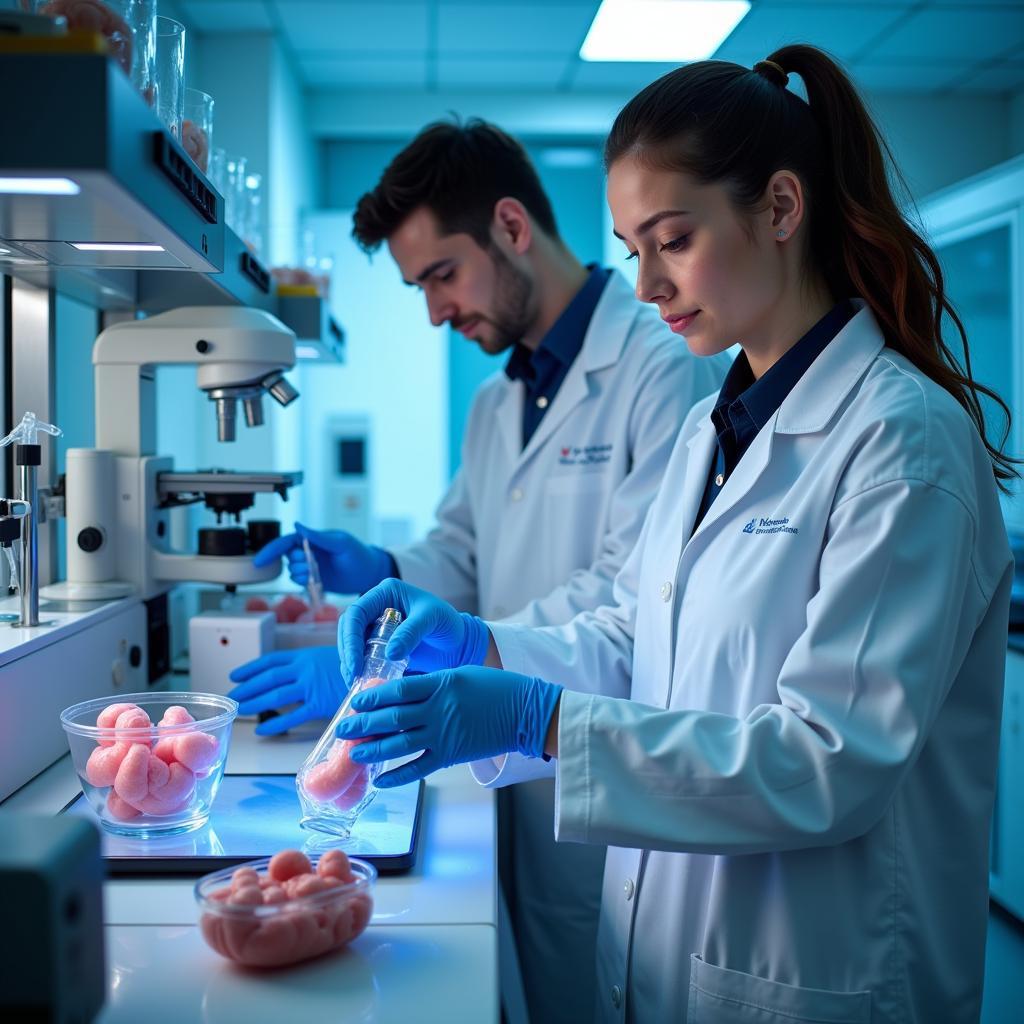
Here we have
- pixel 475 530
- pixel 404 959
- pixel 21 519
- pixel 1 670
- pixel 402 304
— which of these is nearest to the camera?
pixel 404 959

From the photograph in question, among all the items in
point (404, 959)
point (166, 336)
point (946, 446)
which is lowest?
point (404, 959)

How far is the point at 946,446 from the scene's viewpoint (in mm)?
925

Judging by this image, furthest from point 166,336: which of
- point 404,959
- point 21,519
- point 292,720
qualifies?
point 404,959

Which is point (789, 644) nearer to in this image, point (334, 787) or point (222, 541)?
point (334, 787)

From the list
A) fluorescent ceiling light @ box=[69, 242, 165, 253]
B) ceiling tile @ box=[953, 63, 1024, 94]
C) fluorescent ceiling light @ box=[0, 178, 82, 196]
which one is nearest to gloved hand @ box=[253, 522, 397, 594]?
fluorescent ceiling light @ box=[69, 242, 165, 253]

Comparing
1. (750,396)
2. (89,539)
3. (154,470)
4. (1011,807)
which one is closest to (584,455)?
(750,396)

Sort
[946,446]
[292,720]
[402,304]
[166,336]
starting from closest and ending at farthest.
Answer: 1. [946,446]
2. [292,720]
3. [166,336]
4. [402,304]

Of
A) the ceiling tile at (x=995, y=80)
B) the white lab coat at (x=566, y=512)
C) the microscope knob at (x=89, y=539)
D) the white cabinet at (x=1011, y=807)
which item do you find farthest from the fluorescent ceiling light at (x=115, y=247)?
the ceiling tile at (x=995, y=80)

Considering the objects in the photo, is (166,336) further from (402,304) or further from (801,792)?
(402,304)

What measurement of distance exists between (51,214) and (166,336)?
0.68 m

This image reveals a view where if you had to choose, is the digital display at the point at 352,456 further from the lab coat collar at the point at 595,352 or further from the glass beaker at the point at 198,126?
the glass beaker at the point at 198,126

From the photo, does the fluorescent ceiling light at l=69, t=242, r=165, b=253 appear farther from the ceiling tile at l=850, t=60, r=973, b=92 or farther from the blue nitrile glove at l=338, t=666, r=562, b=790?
the ceiling tile at l=850, t=60, r=973, b=92

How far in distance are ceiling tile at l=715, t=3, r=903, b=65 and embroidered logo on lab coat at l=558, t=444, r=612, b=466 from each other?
2.28 meters

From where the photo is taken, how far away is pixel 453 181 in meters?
1.83
